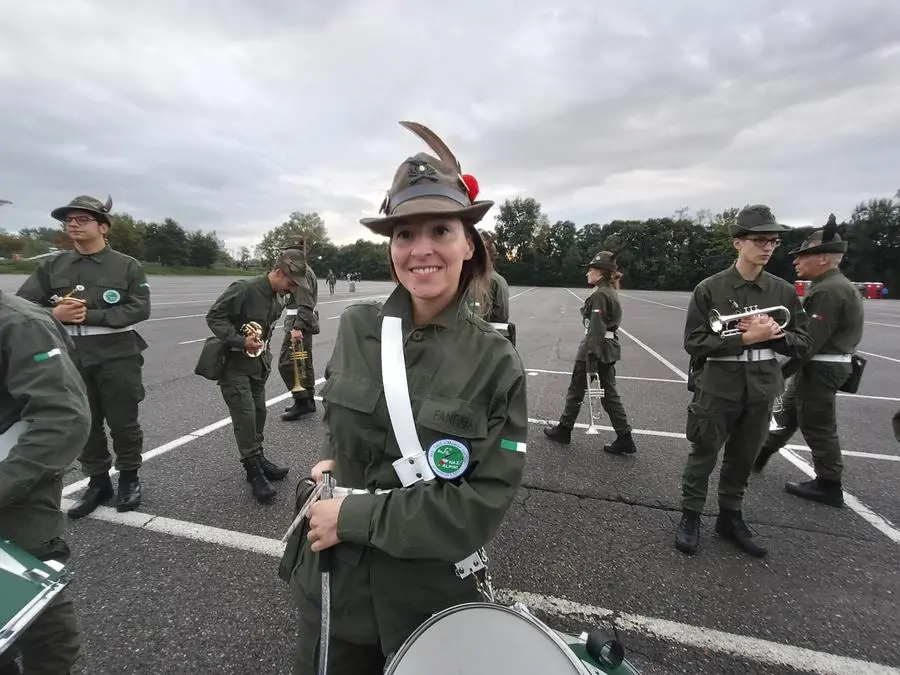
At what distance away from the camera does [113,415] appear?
3.54 metres

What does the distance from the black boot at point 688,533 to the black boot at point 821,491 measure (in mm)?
1589

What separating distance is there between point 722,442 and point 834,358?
1820mm

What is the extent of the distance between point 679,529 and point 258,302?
4264 millimetres

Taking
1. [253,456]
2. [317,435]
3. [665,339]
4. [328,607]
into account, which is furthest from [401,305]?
[665,339]

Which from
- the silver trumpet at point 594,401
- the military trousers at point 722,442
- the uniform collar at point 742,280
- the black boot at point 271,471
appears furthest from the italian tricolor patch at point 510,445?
the silver trumpet at point 594,401

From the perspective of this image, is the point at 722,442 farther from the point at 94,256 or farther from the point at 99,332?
the point at 94,256

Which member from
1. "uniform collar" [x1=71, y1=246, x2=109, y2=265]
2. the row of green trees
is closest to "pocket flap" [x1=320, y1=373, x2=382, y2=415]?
"uniform collar" [x1=71, y1=246, x2=109, y2=265]

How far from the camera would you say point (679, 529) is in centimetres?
318

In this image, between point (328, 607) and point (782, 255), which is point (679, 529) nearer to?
point (328, 607)

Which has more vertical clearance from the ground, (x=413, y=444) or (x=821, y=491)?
(x=413, y=444)

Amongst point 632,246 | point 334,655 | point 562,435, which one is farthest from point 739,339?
point 632,246

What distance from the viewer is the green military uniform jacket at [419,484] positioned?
120 cm

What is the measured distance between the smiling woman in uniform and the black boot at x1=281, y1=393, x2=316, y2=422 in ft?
14.3

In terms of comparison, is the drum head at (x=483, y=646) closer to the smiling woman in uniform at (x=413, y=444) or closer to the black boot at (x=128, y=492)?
the smiling woman in uniform at (x=413, y=444)
